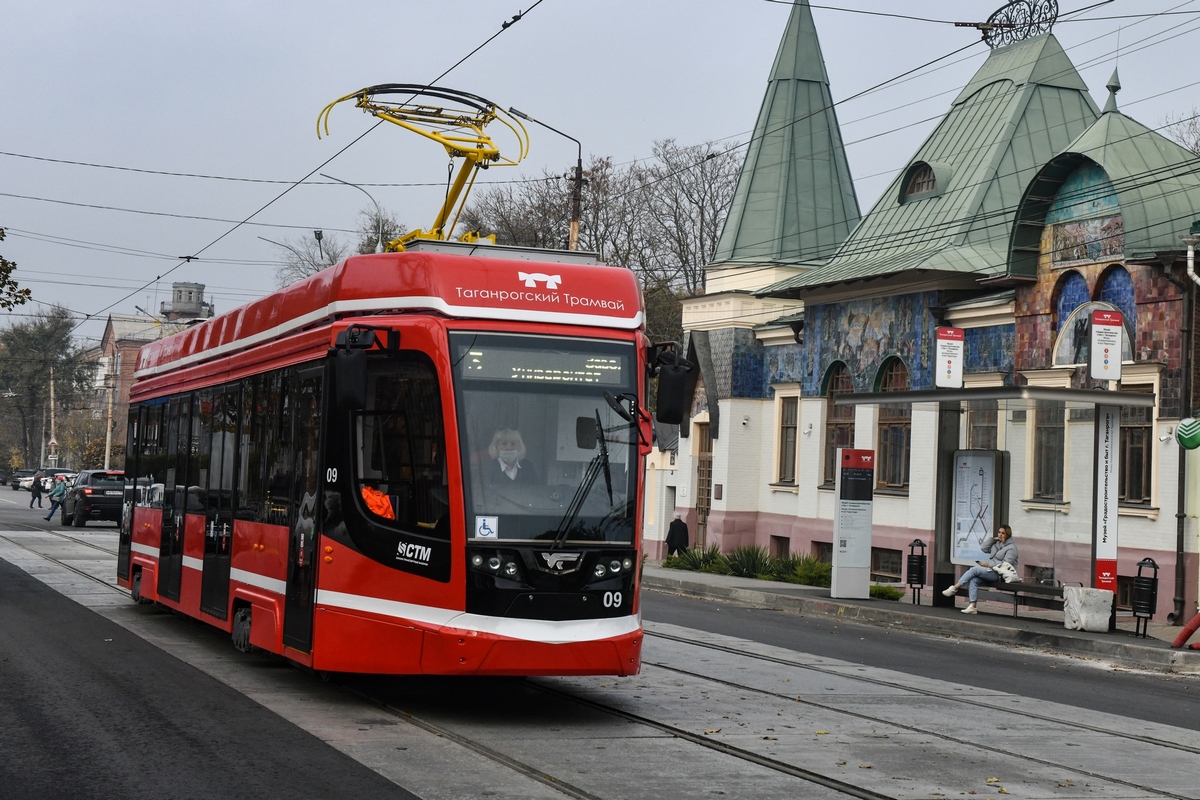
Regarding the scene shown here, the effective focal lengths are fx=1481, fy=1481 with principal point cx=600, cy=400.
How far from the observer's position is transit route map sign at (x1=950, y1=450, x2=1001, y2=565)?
2450cm

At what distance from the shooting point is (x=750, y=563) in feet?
106

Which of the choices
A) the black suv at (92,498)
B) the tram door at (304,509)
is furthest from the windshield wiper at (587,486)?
the black suv at (92,498)

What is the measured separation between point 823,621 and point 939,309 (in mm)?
9757

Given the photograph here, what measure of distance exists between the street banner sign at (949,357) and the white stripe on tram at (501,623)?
17.9 meters

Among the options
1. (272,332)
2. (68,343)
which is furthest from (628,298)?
(68,343)

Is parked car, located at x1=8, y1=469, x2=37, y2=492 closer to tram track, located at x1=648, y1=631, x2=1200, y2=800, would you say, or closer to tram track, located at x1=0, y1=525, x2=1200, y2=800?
tram track, located at x1=648, y1=631, x2=1200, y2=800

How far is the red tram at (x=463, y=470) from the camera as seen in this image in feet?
32.6

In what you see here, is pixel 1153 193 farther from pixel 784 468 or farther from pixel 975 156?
pixel 784 468

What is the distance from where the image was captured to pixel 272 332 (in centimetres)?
1256

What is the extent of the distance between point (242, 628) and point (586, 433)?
4.07 metres

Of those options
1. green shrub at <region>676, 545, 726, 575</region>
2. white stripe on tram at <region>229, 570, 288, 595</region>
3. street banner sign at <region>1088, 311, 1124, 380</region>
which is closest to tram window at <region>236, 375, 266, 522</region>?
white stripe on tram at <region>229, 570, 288, 595</region>

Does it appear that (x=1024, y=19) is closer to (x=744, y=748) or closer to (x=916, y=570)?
(x=916, y=570)

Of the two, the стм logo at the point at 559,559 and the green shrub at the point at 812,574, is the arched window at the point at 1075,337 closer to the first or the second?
the green shrub at the point at 812,574

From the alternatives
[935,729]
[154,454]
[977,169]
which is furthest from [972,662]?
[977,169]
